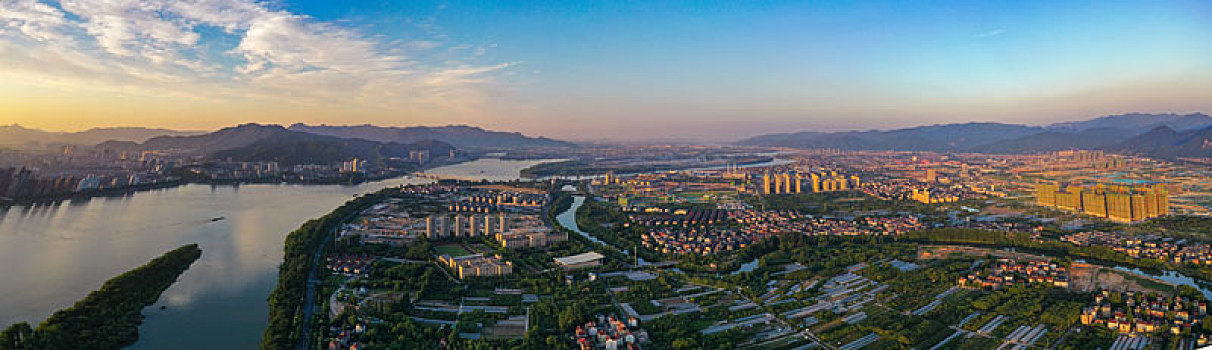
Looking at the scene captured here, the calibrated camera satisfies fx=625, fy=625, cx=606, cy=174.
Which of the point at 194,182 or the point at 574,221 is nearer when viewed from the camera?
the point at 574,221

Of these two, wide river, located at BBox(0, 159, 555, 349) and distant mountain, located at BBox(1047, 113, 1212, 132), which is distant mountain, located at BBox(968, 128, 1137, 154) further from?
wide river, located at BBox(0, 159, 555, 349)

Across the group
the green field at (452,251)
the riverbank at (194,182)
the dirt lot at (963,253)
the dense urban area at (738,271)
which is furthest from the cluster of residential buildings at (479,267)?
the riverbank at (194,182)

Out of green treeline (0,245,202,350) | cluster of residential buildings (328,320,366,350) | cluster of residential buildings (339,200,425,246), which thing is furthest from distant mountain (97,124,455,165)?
cluster of residential buildings (328,320,366,350)

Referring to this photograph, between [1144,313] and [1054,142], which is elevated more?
[1054,142]

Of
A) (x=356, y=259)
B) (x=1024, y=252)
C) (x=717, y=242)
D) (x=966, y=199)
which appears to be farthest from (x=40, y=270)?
(x=966, y=199)

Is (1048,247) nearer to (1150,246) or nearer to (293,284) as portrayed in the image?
(1150,246)

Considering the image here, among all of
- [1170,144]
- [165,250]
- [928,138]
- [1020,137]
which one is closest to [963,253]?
[165,250]
